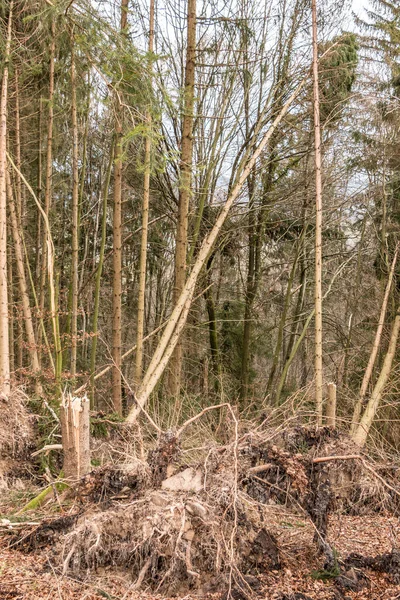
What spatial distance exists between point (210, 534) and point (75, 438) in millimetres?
1781

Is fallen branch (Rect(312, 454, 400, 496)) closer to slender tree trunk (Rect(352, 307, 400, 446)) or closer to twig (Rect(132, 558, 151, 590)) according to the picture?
twig (Rect(132, 558, 151, 590))

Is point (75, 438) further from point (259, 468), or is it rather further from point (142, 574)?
point (259, 468)

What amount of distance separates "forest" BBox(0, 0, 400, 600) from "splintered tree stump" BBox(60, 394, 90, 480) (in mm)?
20

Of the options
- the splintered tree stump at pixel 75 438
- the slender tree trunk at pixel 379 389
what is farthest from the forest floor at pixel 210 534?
the slender tree trunk at pixel 379 389

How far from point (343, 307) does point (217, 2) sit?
7693 millimetres

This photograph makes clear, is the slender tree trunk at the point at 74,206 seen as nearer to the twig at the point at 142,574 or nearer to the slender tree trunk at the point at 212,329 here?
the twig at the point at 142,574

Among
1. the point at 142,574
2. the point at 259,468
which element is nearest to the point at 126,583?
the point at 142,574

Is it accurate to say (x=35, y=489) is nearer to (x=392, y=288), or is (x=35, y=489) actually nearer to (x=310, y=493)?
(x=310, y=493)

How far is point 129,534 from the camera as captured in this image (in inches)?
147

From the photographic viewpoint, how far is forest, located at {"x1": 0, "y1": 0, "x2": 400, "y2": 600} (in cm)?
374

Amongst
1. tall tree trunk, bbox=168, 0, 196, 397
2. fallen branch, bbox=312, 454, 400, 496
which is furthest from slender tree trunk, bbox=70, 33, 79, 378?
fallen branch, bbox=312, 454, 400, 496

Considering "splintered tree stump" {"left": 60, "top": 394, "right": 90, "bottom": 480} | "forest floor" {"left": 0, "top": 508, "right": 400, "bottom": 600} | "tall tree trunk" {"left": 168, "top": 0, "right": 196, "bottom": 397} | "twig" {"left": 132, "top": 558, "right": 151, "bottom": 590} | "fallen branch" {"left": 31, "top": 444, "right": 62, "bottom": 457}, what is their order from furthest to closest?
1. "tall tree trunk" {"left": 168, "top": 0, "right": 196, "bottom": 397}
2. "fallen branch" {"left": 31, "top": 444, "right": 62, "bottom": 457}
3. "splintered tree stump" {"left": 60, "top": 394, "right": 90, "bottom": 480}
4. "twig" {"left": 132, "top": 558, "right": 151, "bottom": 590}
5. "forest floor" {"left": 0, "top": 508, "right": 400, "bottom": 600}

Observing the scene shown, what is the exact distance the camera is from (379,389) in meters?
8.82

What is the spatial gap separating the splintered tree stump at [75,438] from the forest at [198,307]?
20 mm
